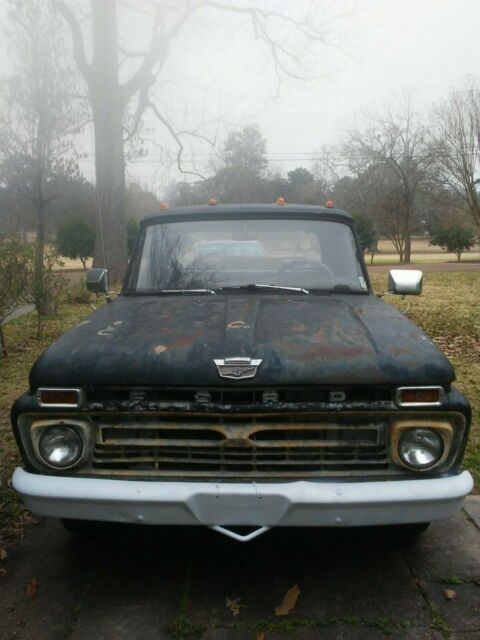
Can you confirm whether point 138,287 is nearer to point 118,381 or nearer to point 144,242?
point 144,242

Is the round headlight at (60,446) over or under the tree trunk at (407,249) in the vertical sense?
over

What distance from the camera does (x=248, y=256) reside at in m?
3.84

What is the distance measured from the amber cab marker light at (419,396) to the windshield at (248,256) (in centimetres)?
135

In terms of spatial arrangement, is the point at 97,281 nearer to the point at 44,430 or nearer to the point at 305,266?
the point at 305,266

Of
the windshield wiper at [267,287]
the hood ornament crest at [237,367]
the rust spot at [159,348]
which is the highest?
the windshield wiper at [267,287]

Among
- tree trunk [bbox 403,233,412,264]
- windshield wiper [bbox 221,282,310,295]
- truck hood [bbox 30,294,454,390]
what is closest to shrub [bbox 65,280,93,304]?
windshield wiper [bbox 221,282,310,295]

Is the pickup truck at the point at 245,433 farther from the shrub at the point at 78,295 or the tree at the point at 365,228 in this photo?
the tree at the point at 365,228

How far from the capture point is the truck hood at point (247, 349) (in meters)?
2.37

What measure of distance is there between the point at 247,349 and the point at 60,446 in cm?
89

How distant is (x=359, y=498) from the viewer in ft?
7.54

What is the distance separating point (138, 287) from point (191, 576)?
5.85 feet

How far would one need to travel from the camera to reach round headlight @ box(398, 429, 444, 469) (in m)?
2.40

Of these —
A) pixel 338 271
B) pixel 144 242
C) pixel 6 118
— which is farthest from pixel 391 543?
pixel 6 118

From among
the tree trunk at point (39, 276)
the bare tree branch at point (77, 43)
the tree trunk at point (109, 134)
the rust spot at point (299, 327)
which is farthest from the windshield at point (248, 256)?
the bare tree branch at point (77, 43)
